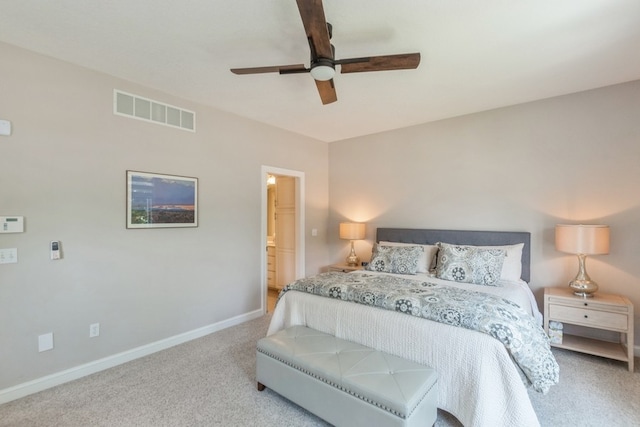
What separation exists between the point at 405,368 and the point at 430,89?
102 inches

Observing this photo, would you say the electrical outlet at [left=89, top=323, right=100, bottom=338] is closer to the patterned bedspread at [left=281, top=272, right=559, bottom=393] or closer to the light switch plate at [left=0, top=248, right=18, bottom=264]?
the light switch plate at [left=0, top=248, right=18, bottom=264]

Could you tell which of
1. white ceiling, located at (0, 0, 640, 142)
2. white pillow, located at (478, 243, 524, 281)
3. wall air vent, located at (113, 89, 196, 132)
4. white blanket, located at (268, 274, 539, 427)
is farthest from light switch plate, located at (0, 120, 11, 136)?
white pillow, located at (478, 243, 524, 281)

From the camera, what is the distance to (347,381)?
1.80m

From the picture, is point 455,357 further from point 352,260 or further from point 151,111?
point 151,111

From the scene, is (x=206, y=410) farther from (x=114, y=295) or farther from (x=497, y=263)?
(x=497, y=263)

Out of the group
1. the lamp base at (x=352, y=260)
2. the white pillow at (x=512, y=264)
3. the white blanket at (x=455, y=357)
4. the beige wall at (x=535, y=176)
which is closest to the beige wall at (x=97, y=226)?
the lamp base at (x=352, y=260)

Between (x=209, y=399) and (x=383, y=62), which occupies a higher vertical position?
(x=383, y=62)

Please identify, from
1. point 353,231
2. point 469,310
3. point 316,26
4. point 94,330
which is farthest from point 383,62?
point 94,330

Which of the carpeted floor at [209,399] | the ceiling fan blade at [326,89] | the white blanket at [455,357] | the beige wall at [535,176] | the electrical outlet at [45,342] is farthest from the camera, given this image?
the beige wall at [535,176]

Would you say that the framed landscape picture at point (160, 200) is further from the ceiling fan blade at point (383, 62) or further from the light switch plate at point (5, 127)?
the ceiling fan blade at point (383, 62)

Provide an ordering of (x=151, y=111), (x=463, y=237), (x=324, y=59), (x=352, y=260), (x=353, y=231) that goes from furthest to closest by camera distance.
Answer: (x=352, y=260) → (x=353, y=231) → (x=463, y=237) → (x=151, y=111) → (x=324, y=59)

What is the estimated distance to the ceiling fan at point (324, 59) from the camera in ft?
5.15

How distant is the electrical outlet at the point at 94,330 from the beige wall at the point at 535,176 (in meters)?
3.54

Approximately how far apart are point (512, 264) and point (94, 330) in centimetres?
414
